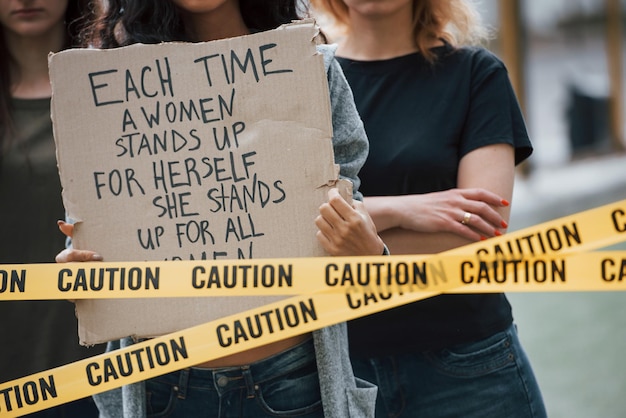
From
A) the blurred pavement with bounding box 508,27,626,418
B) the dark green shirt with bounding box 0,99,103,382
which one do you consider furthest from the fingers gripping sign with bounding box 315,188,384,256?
the blurred pavement with bounding box 508,27,626,418

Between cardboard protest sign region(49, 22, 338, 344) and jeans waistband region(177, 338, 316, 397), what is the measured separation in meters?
0.14

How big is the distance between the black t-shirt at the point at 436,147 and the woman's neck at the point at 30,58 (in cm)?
92

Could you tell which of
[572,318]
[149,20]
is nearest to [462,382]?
[149,20]

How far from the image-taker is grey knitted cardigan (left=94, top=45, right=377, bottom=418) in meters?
2.04

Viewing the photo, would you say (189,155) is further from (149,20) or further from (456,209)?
(456,209)

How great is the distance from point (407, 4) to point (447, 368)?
97 cm

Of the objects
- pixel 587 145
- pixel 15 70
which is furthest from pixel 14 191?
pixel 587 145

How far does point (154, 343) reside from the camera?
199 cm

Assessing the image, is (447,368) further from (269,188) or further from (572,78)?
(572,78)

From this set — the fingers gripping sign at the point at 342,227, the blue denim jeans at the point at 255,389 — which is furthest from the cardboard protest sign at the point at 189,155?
the blue denim jeans at the point at 255,389

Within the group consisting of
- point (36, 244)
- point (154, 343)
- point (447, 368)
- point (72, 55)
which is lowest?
point (447, 368)

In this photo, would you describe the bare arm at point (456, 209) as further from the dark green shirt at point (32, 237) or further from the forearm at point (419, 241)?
the dark green shirt at point (32, 237)

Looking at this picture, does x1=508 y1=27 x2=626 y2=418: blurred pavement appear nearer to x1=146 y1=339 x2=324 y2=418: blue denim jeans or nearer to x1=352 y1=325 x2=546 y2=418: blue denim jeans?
x1=352 y1=325 x2=546 y2=418: blue denim jeans

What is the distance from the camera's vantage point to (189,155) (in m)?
2.03
